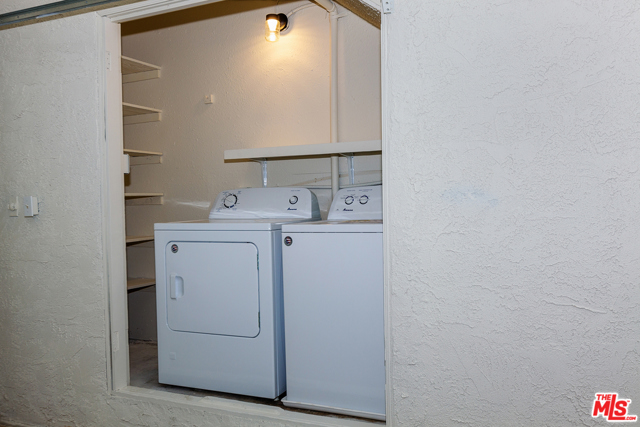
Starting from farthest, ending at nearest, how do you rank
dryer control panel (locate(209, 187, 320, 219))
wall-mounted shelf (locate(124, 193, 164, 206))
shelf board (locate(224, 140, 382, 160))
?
wall-mounted shelf (locate(124, 193, 164, 206)) < dryer control panel (locate(209, 187, 320, 219)) < shelf board (locate(224, 140, 382, 160))

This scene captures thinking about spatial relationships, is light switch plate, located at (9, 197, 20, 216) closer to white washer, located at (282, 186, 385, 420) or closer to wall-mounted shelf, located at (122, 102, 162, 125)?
wall-mounted shelf, located at (122, 102, 162, 125)

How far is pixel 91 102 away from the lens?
2582 mm

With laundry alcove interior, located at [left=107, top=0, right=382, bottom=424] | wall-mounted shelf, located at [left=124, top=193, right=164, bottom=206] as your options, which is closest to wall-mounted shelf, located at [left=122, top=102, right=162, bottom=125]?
laundry alcove interior, located at [left=107, top=0, right=382, bottom=424]

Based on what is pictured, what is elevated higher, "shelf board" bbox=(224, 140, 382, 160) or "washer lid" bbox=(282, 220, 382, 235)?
"shelf board" bbox=(224, 140, 382, 160)

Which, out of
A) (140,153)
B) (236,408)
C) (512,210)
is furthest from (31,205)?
(512,210)

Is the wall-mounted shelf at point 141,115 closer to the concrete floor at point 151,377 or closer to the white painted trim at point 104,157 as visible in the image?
the white painted trim at point 104,157

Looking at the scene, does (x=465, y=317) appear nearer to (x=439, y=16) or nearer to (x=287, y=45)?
(x=439, y=16)

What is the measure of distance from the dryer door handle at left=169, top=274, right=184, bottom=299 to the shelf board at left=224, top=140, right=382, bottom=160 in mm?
830

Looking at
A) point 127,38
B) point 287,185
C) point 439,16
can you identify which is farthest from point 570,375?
point 127,38

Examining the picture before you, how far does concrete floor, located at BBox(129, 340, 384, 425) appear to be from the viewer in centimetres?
260

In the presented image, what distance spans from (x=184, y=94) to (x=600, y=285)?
2.91m

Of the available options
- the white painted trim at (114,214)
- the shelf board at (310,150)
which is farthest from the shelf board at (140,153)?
the white painted trim at (114,214)

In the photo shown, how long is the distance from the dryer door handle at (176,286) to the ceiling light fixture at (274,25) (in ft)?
5.15

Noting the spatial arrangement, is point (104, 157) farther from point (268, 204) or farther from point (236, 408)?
point (236, 408)
